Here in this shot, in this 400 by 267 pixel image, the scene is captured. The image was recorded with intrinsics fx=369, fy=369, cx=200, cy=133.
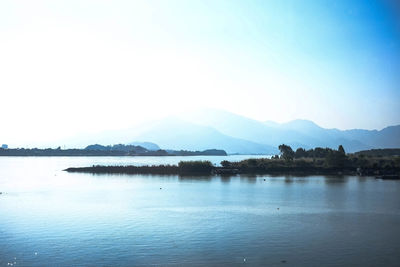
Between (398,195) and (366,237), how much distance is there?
21.1 m

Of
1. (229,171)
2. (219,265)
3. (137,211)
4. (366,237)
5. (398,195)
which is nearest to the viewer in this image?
(219,265)

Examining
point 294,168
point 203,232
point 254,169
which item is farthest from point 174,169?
point 203,232

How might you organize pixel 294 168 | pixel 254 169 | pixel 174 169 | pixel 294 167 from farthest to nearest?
pixel 174 169 → pixel 254 169 → pixel 294 167 → pixel 294 168

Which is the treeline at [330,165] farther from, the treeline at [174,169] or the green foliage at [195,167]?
the treeline at [174,169]

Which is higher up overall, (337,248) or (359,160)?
(359,160)

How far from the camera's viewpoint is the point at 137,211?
29297 millimetres

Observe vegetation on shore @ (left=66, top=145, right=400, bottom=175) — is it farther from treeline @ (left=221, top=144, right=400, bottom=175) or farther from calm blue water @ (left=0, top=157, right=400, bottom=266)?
calm blue water @ (left=0, top=157, right=400, bottom=266)

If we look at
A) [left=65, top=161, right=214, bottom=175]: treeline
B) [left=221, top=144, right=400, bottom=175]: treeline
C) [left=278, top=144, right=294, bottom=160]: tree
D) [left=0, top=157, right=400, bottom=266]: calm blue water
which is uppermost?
[left=278, top=144, right=294, bottom=160]: tree

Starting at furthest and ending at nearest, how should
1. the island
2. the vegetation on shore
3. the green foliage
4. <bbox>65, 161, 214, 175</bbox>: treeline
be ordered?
<bbox>65, 161, 214, 175</bbox>: treeline < the green foliage < the vegetation on shore < the island

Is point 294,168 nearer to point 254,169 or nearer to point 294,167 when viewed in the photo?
point 294,167

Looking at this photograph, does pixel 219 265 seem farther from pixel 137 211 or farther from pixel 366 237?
pixel 137 211

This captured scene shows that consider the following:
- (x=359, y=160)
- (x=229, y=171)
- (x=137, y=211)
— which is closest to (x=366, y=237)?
(x=137, y=211)

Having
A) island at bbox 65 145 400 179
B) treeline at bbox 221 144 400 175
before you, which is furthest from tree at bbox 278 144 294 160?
treeline at bbox 221 144 400 175

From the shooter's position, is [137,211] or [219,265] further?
[137,211]
